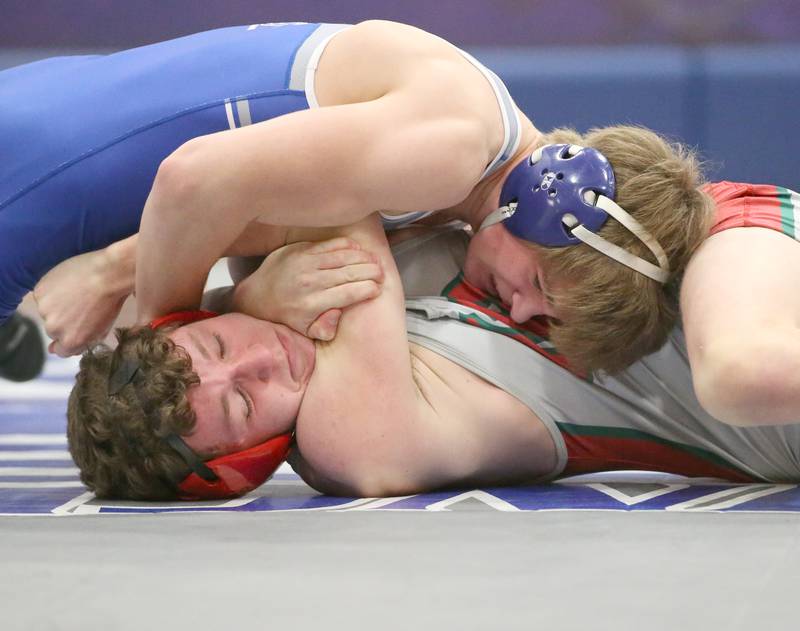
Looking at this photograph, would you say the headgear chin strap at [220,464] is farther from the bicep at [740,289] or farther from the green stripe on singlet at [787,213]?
the green stripe on singlet at [787,213]

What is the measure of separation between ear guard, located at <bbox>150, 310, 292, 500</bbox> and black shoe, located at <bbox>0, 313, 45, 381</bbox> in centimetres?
163

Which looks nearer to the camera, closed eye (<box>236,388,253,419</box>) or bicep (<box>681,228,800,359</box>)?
bicep (<box>681,228,800,359</box>)

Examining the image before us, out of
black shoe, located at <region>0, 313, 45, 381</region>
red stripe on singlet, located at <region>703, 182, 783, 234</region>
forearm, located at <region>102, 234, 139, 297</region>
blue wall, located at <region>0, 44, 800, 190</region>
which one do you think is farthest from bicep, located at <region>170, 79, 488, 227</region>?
blue wall, located at <region>0, 44, 800, 190</region>

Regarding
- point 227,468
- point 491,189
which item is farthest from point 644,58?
point 227,468

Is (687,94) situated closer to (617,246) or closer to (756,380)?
(617,246)

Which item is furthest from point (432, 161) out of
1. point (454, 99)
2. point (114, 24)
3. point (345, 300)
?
point (114, 24)

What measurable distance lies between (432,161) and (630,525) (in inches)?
27.6

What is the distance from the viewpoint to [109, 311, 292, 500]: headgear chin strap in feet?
7.14

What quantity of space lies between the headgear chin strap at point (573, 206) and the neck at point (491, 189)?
0.08m

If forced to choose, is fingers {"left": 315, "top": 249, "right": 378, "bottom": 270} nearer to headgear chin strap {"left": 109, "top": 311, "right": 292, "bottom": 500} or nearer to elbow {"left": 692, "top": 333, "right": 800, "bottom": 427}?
headgear chin strap {"left": 109, "top": 311, "right": 292, "bottom": 500}

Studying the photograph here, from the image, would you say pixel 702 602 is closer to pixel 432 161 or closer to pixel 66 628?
pixel 66 628

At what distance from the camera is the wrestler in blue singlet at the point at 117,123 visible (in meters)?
2.39

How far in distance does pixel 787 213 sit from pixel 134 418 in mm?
1248

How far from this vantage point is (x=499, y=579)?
1.52 m
